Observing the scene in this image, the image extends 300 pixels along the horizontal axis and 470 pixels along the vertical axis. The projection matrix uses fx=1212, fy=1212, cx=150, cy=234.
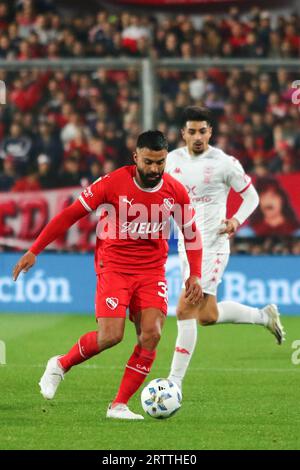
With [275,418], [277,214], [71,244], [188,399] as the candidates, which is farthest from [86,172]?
[275,418]

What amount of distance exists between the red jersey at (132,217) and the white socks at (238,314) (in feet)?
7.42

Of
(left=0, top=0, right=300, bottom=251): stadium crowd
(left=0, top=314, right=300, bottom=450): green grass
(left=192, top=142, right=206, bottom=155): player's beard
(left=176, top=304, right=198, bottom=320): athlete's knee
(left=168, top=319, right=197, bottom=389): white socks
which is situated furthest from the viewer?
(left=0, top=0, right=300, bottom=251): stadium crowd

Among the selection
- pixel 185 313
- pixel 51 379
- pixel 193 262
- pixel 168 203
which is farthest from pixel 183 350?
pixel 168 203

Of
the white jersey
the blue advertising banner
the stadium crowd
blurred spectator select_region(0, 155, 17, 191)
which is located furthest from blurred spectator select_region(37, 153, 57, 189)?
the white jersey

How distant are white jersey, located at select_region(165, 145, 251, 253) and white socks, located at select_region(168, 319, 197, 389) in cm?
98

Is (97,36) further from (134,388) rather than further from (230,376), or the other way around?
(134,388)

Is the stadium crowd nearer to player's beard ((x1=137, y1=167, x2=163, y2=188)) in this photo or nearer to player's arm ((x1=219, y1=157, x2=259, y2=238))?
player's arm ((x1=219, y1=157, x2=259, y2=238))

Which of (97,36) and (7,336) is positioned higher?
(97,36)

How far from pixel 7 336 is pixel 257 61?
5002 millimetres

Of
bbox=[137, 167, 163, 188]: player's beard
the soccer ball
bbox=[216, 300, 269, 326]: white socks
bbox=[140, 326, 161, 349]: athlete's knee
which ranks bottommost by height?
the soccer ball

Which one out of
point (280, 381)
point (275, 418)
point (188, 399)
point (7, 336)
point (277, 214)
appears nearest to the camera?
point (275, 418)

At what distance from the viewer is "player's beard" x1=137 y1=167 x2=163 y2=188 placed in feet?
25.8

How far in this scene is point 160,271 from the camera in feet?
26.9

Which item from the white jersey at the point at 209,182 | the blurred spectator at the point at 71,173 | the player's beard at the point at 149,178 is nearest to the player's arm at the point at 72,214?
the player's beard at the point at 149,178
